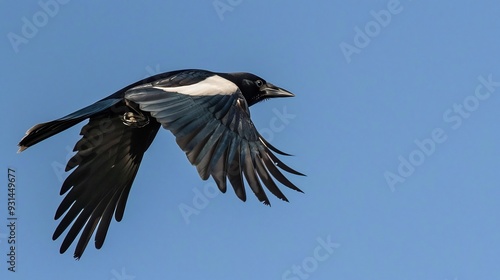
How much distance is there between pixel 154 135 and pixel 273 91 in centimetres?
202

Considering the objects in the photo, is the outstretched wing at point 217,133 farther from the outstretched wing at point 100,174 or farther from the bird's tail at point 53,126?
the outstretched wing at point 100,174

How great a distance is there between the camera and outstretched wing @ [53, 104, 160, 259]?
1476 cm

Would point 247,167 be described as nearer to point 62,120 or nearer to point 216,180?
point 216,180

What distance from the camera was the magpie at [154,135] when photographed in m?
12.4

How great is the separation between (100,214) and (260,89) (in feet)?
9.94

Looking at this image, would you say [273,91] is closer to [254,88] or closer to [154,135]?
[254,88]

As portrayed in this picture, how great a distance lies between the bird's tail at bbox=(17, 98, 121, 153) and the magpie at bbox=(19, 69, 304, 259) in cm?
1

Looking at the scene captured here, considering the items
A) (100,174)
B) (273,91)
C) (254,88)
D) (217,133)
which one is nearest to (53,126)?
(100,174)

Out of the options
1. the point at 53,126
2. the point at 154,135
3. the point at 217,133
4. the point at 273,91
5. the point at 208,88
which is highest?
the point at 53,126

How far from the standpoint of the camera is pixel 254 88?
16094 mm

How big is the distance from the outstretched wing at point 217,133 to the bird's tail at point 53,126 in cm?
66

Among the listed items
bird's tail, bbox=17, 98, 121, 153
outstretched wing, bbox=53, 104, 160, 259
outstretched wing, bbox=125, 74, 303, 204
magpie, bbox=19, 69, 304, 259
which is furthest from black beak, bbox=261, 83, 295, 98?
bird's tail, bbox=17, 98, 121, 153

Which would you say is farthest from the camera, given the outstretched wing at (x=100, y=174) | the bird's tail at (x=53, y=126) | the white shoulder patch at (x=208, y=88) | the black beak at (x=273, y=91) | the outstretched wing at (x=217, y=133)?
the black beak at (x=273, y=91)

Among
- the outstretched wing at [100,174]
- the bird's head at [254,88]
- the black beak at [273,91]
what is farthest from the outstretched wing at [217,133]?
the black beak at [273,91]
